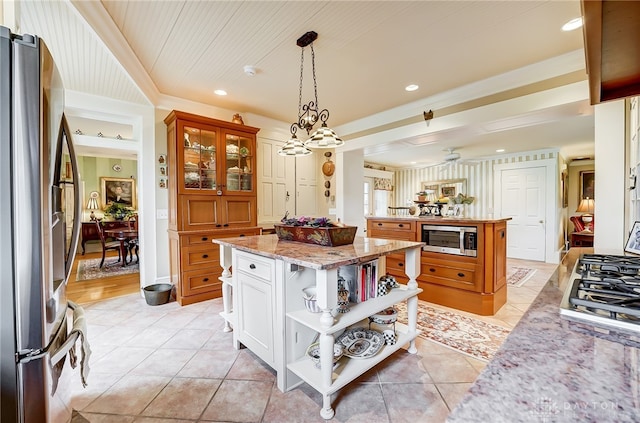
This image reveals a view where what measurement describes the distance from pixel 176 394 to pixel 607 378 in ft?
6.54

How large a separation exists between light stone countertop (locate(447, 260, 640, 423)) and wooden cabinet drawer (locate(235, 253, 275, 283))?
131 cm

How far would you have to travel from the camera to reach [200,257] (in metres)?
3.22

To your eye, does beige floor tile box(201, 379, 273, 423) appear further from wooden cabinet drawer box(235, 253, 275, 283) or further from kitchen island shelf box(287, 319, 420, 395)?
wooden cabinet drawer box(235, 253, 275, 283)

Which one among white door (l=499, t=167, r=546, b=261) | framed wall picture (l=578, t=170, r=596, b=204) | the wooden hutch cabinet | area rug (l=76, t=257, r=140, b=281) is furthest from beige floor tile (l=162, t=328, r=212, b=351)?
framed wall picture (l=578, t=170, r=596, b=204)

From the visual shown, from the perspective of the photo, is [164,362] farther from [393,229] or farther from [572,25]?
[572,25]

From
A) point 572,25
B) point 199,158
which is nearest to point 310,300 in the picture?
point 199,158

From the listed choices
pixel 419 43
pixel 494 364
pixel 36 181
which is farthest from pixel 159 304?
pixel 419 43

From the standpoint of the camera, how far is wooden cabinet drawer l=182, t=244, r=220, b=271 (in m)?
3.11

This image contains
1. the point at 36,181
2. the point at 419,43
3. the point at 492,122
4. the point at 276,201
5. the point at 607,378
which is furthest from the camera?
the point at 276,201

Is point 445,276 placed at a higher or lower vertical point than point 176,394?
higher

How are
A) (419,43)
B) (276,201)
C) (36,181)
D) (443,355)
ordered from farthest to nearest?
(276,201) → (419,43) → (443,355) → (36,181)

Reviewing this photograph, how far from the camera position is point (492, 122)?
297 cm

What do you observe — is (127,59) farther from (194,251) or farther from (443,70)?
(443,70)

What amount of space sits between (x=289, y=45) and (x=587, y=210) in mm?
6435
